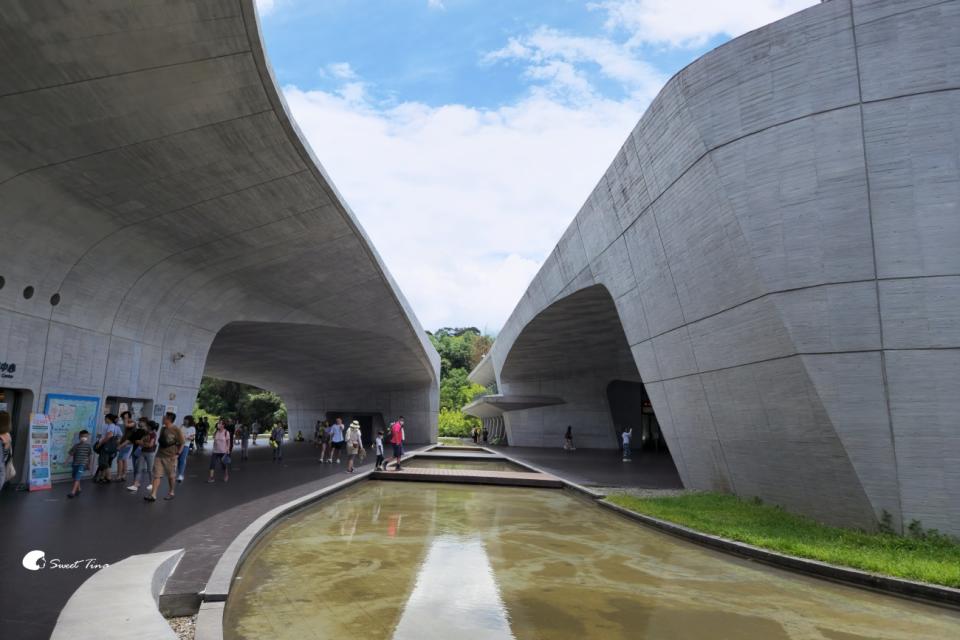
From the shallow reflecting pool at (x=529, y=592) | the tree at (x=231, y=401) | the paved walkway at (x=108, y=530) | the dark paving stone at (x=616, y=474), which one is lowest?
the shallow reflecting pool at (x=529, y=592)

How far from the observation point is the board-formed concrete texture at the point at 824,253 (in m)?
7.61

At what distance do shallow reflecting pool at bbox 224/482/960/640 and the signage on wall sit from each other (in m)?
5.05

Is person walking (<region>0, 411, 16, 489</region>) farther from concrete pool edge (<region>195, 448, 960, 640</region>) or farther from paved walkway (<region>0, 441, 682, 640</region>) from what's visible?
concrete pool edge (<region>195, 448, 960, 640</region>)

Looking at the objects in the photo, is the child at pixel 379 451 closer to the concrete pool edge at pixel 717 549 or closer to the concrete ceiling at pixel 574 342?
the concrete pool edge at pixel 717 549

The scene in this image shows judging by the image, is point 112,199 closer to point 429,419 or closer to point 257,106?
point 257,106

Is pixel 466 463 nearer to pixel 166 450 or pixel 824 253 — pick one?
pixel 166 450

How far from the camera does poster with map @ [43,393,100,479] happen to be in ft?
36.4

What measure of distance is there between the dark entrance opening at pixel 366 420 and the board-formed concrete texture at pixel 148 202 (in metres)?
19.7

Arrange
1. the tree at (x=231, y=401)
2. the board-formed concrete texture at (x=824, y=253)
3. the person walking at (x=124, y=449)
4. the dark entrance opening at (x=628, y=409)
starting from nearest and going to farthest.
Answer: the board-formed concrete texture at (x=824, y=253)
the person walking at (x=124, y=449)
the dark entrance opening at (x=628, y=409)
the tree at (x=231, y=401)

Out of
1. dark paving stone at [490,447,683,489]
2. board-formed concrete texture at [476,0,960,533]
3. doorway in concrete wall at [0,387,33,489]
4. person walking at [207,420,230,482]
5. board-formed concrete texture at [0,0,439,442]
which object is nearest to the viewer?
board-formed concrete texture at [0,0,439,442]

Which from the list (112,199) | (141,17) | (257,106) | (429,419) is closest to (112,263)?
(112,199)

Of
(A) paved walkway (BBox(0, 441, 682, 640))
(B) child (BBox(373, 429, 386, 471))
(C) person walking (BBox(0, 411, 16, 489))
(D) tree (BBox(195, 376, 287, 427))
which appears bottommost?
(A) paved walkway (BBox(0, 441, 682, 640))

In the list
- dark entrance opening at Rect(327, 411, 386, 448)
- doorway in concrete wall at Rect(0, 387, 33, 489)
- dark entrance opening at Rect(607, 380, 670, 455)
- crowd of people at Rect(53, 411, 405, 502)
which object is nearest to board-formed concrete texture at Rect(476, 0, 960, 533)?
crowd of people at Rect(53, 411, 405, 502)

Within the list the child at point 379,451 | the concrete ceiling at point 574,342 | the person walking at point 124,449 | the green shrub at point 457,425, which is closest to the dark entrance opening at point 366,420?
the concrete ceiling at point 574,342
